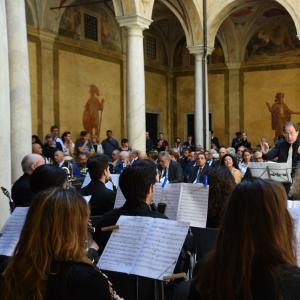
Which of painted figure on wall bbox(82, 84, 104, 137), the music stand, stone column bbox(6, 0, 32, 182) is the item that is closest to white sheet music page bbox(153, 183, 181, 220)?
the music stand

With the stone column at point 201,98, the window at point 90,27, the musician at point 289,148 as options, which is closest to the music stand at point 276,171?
the musician at point 289,148

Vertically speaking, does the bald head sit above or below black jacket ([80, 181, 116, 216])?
above

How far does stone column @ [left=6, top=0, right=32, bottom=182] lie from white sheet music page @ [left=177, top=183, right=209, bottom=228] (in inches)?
214

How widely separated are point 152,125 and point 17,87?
16.2 metres

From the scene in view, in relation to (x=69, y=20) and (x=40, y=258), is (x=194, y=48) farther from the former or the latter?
(x=40, y=258)

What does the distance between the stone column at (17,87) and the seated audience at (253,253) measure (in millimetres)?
8062

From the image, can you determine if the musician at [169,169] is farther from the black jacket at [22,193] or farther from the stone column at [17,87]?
the black jacket at [22,193]

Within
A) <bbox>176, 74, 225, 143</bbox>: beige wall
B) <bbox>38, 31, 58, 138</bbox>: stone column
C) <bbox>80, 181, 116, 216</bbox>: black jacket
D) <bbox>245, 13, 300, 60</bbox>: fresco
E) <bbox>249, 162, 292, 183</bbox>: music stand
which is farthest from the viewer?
<bbox>176, 74, 225, 143</bbox>: beige wall

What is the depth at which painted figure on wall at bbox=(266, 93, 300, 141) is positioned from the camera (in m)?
24.5

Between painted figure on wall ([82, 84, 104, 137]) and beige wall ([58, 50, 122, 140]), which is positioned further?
painted figure on wall ([82, 84, 104, 137])

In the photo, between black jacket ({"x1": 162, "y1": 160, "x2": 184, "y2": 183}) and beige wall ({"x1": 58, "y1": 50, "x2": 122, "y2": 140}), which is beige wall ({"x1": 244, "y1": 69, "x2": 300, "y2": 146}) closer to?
beige wall ({"x1": 58, "y1": 50, "x2": 122, "y2": 140})

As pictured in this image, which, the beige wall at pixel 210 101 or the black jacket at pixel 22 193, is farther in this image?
the beige wall at pixel 210 101

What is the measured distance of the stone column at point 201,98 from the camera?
19328mm

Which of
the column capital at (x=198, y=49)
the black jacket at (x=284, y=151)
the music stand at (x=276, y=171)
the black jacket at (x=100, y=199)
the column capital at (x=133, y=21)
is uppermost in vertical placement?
the column capital at (x=133, y=21)
